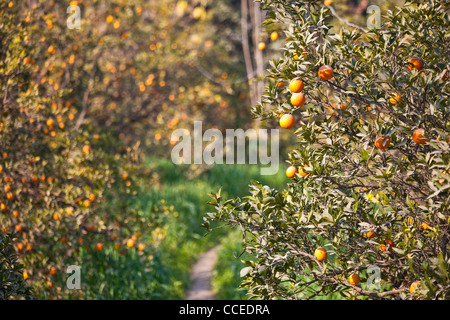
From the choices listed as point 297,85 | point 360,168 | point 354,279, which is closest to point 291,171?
point 360,168

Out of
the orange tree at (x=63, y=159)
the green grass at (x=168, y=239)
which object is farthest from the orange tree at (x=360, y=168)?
the orange tree at (x=63, y=159)

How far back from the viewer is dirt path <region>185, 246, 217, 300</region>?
530 centimetres

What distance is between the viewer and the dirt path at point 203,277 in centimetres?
530

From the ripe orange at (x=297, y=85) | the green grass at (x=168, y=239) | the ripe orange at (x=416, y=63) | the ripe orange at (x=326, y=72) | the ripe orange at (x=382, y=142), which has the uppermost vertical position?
the ripe orange at (x=416, y=63)

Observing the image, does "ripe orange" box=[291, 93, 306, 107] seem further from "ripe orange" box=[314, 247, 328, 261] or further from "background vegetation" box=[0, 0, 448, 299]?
"ripe orange" box=[314, 247, 328, 261]

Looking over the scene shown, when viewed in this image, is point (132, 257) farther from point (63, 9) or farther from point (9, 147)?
point (63, 9)

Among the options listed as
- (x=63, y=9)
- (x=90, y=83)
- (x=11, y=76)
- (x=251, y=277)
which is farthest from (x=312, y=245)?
(x=63, y=9)

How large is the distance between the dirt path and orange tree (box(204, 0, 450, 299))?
3.03 meters

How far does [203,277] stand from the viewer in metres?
5.84

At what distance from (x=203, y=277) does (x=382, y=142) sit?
13.4ft

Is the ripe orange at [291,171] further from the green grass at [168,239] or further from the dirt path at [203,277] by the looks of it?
the dirt path at [203,277]

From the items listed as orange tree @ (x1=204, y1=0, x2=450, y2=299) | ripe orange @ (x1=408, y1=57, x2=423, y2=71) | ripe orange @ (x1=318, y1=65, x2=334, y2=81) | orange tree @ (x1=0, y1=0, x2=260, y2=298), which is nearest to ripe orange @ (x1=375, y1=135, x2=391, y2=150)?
orange tree @ (x1=204, y1=0, x2=450, y2=299)

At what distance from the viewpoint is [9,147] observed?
3.92 meters
